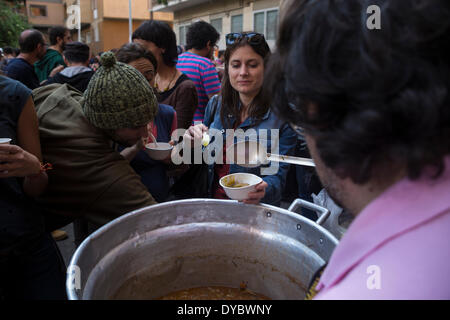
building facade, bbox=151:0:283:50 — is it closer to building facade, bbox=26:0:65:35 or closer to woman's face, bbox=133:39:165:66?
woman's face, bbox=133:39:165:66

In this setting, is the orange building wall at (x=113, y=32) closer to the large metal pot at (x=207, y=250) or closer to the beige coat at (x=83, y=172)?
the beige coat at (x=83, y=172)

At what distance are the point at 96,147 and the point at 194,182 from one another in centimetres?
85

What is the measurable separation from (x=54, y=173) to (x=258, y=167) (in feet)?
3.20

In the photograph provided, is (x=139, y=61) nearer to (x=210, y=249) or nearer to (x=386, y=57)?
(x=210, y=249)

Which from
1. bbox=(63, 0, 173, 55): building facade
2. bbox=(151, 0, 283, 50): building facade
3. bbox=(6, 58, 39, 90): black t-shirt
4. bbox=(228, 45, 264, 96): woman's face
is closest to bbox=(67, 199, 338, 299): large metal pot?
bbox=(228, 45, 264, 96): woman's face

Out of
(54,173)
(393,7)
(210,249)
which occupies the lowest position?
(210,249)

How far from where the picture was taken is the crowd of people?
1.57 ft

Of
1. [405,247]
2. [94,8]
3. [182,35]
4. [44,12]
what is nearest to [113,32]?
[94,8]

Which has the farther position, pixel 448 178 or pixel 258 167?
pixel 258 167

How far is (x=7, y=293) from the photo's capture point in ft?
4.42

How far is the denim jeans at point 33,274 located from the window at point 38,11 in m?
37.5

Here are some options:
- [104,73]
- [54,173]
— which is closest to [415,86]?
[104,73]

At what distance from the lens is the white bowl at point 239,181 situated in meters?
1.19

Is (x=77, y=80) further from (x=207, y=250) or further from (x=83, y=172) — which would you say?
(x=207, y=250)
